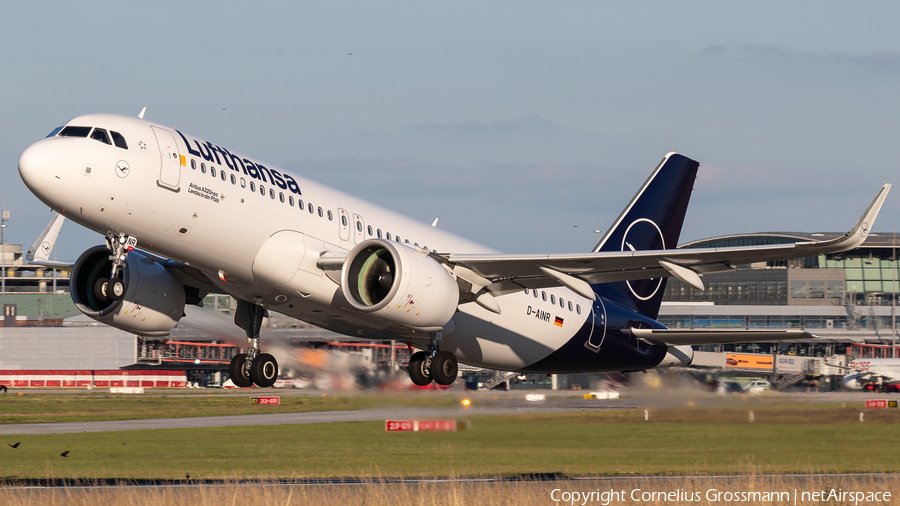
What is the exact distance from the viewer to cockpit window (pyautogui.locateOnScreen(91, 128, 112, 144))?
22922 millimetres

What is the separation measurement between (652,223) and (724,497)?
11914 mm

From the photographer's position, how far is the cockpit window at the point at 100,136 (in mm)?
22922

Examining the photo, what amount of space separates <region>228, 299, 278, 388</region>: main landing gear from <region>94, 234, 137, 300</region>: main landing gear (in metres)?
4.88

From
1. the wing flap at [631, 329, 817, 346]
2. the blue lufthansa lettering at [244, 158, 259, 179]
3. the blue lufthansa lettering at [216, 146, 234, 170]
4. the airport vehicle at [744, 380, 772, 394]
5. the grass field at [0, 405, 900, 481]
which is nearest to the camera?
the blue lufthansa lettering at [216, 146, 234, 170]

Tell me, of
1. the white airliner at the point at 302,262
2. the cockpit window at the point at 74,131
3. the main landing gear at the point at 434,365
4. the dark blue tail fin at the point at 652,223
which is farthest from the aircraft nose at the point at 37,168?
the dark blue tail fin at the point at 652,223

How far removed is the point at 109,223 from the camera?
23219 millimetres

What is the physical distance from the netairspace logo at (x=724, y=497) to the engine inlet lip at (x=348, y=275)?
369 inches

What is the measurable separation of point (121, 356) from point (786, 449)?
7512 cm

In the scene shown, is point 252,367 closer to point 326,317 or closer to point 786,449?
point 326,317

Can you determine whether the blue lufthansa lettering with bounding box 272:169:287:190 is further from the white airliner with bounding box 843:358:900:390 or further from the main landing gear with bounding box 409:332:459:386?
the white airliner with bounding box 843:358:900:390

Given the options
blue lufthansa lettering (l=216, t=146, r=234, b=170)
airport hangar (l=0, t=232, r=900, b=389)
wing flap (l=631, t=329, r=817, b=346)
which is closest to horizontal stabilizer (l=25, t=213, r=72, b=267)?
blue lufthansa lettering (l=216, t=146, r=234, b=170)

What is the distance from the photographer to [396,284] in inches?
984

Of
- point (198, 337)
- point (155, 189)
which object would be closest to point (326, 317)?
point (155, 189)

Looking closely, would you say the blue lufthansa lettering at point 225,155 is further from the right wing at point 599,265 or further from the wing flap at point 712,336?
the wing flap at point 712,336
